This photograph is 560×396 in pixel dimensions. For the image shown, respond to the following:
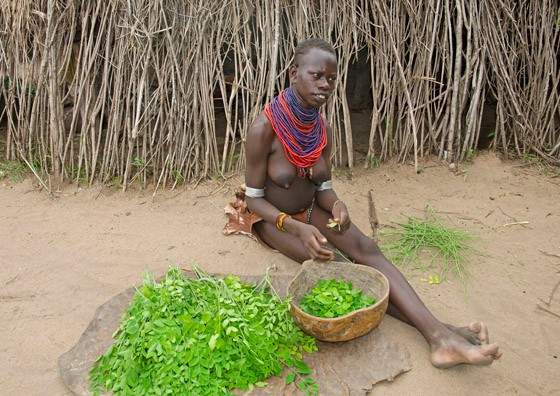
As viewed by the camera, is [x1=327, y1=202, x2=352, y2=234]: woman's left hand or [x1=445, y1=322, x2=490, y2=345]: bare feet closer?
[x1=445, y1=322, x2=490, y2=345]: bare feet

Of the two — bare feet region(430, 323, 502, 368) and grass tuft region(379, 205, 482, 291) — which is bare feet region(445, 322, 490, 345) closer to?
bare feet region(430, 323, 502, 368)

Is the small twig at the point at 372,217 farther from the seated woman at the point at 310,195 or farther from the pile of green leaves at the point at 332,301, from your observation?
the pile of green leaves at the point at 332,301

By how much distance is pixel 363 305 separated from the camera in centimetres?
204

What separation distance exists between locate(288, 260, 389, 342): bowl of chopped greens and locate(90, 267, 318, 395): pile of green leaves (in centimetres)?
11

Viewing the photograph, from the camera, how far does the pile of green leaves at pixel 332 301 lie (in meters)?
2.00

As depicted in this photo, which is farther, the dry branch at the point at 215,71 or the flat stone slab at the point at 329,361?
the dry branch at the point at 215,71

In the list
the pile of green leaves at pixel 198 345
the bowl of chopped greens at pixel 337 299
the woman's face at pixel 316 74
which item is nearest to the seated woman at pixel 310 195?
the woman's face at pixel 316 74

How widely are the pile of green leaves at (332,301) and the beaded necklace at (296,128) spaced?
0.60 metres

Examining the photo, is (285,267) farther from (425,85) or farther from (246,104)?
(425,85)

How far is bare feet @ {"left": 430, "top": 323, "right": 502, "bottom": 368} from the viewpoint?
1.80 metres

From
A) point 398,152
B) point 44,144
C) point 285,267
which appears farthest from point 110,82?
point 398,152

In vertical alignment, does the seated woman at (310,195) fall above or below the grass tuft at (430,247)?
above

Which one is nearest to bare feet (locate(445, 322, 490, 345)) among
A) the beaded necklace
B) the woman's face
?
the beaded necklace

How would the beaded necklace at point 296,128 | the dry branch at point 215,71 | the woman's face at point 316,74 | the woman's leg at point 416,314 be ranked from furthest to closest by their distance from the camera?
the dry branch at point 215,71 < the beaded necklace at point 296,128 < the woman's face at point 316,74 < the woman's leg at point 416,314
